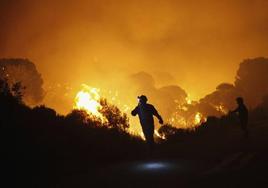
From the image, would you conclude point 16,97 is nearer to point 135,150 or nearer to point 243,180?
point 135,150

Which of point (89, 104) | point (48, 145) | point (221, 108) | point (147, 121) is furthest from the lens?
point (221, 108)

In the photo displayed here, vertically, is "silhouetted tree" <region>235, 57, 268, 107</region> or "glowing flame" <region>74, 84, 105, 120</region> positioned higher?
"silhouetted tree" <region>235, 57, 268, 107</region>

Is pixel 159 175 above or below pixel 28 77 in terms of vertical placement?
below

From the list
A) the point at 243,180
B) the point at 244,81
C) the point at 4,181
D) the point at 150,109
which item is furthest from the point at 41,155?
the point at 244,81

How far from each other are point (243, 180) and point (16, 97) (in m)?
11.4

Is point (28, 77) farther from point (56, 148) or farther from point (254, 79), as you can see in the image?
point (56, 148)

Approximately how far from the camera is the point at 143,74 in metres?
161

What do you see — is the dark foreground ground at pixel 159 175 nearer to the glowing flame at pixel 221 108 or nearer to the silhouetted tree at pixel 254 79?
the silhouetted tree at pixel 254 79

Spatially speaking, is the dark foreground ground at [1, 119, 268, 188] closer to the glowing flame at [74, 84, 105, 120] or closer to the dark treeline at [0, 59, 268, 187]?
the dark treeline at [0, 59, 268, 187]

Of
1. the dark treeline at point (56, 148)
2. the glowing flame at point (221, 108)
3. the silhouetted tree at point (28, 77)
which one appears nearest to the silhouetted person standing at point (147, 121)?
the dark treeline at point (56, 148)

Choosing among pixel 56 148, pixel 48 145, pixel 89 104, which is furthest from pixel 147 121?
pixel 89 104

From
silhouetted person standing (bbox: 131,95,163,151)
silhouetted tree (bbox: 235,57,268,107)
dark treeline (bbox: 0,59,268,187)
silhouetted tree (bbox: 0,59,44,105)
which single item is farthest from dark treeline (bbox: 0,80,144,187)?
silhouetted tree (bbox: 235,57,268,107)

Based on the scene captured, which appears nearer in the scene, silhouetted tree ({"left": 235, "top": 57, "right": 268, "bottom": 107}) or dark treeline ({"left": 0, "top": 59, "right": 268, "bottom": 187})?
dark treeline ({"left": 0, "top": 59, "right": 268, "bottom": 187})

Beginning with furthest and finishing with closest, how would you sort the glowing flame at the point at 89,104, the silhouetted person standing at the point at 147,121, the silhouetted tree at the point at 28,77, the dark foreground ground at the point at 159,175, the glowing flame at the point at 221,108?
the glowing flame at the point at 221,108 → the silhouetted tree at the point at 28,77 → the glowing flame at the point at 89,104 → the silhouetted person standing at the point at 147,121 → the dark foreground ground at the point at 159,175
